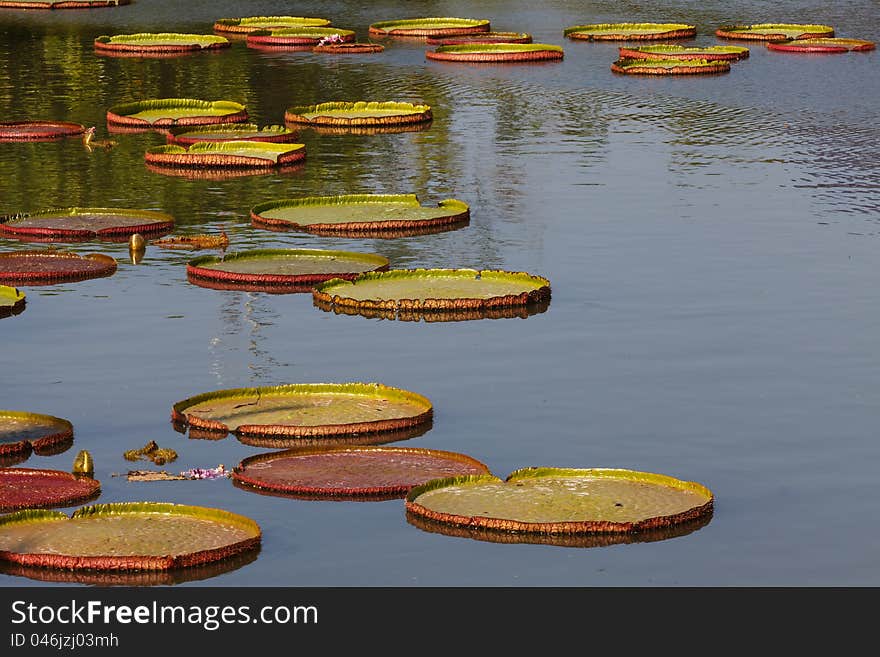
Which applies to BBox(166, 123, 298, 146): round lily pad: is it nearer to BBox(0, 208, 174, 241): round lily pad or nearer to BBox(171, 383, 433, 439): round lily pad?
BBox(0, 208, 174, 241): round lily pad

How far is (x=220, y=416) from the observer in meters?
15.9

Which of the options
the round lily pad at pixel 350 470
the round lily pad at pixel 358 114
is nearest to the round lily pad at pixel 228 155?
the round lily pad at pixel 358 114

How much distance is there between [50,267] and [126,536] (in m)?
9.33

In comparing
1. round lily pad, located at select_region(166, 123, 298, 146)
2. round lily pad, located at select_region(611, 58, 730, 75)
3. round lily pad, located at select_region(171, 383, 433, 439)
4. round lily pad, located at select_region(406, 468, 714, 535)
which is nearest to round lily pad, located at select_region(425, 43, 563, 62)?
round lily pad, located at select_region(611, 58, 730, 75)

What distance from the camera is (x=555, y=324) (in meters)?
19.5

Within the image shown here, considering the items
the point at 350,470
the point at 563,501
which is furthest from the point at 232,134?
the point at 563,501

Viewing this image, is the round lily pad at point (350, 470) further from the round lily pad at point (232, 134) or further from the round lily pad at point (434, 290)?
the round lily pad at point (232, 134)

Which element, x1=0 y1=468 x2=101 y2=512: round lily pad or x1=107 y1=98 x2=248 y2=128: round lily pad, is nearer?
x1=0 y1=468 x2=101 y2=512: round lily pad

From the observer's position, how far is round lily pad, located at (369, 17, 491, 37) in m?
47.3

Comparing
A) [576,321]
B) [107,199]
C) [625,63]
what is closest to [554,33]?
[625,63]

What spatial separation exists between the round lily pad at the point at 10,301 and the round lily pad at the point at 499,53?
22.7 metres

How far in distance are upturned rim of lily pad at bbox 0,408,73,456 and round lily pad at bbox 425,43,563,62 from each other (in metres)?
27.2

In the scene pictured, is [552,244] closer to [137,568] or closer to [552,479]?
[552,479]
